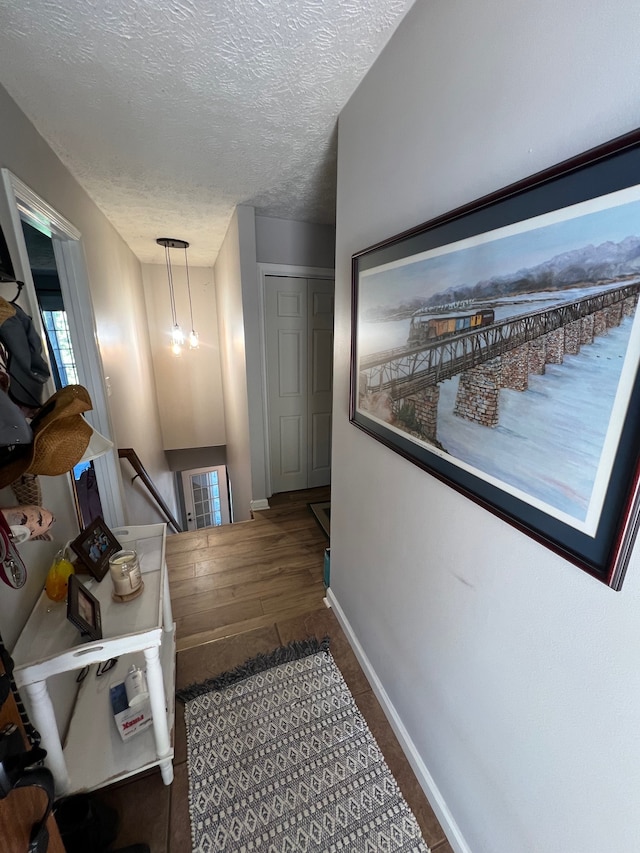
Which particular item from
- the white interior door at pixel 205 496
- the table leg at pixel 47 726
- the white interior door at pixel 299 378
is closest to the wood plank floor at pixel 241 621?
the table leg at pixel 47 726

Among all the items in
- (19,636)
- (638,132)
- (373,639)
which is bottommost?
(373,639)

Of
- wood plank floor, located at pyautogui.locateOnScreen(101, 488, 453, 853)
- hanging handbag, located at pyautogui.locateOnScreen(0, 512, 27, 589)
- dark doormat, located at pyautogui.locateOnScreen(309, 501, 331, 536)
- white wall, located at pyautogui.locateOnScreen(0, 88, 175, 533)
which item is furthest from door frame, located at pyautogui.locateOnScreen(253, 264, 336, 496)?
hanging handbag, located at pyautogui.locateOnScreen(0, 512, 27, 589)

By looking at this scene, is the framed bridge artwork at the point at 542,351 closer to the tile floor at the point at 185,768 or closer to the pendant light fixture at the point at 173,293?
the tile floor at the point at 185,768

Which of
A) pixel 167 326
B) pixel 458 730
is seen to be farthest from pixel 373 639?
pixel 167 326

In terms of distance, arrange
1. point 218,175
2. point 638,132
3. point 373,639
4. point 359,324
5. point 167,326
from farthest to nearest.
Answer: point 167,326, point 218,175, point 373,639, point 359,324, point 638,132

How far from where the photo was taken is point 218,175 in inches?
75.8

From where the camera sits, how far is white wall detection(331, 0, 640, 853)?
581 millimetres

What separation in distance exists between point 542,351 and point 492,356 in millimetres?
117

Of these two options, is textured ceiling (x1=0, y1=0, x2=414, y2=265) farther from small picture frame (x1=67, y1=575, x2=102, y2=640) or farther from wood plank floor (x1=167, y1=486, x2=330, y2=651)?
wood plank floor (x1=167, y1=486, x2=330, y2=651)

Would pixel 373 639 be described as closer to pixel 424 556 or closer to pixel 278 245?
pixel 424 556

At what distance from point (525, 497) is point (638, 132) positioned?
0.61m

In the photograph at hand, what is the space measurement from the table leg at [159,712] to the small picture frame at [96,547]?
36 cm

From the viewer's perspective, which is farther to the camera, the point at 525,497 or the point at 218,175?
the point at 218,175

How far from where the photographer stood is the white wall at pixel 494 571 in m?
0.58
